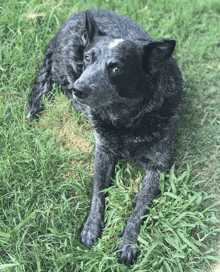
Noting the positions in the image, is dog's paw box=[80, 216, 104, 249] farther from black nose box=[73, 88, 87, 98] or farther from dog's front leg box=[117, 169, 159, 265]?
black nose box=[73, 88, 87, 98]

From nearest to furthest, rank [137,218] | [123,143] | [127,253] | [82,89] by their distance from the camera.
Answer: [82,89] < [127,253] < [137,218] < [123,143]

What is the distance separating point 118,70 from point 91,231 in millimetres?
1333

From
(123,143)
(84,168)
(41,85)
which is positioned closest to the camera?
(123,143)

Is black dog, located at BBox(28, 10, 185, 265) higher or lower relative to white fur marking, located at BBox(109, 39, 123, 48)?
lower

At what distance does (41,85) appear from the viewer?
314 cm

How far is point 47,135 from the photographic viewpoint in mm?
2883

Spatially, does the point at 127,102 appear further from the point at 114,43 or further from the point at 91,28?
the point at 91,28

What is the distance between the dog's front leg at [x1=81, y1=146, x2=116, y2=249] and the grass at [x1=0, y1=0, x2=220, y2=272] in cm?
6

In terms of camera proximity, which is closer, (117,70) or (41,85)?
(117,70)

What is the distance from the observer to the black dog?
200 centimetres

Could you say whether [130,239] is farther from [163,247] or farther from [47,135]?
[47,135]

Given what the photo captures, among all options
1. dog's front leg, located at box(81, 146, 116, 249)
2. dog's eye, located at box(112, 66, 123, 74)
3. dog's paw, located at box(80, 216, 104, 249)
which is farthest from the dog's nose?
dog's paw, located at box(80, 216, 104, 249)

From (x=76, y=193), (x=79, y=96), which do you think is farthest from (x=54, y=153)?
(x=79, y=96)

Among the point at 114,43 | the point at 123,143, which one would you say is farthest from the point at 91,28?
the point at 123,143
